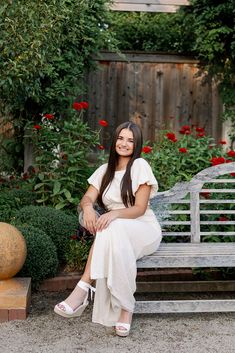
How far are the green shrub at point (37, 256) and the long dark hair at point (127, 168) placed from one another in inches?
26.8

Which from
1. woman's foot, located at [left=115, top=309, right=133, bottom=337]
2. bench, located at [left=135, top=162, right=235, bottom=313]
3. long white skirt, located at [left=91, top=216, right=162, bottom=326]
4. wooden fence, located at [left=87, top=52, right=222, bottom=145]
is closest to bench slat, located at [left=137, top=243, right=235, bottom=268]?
bench, located at [left=135, top=162, right=235, bottom=313]

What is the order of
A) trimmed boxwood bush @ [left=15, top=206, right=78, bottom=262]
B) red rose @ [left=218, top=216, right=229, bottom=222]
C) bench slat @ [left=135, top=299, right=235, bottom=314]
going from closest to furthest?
bench slat @ [left=135, top=299, right=235, bottom=314] < red rose @ [left=218, top=216, right=229, bottom=222] < trimmed boxwood bush @ [left=15, top=206, right=78, bottom=262]

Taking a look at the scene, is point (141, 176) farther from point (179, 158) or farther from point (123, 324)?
point (179, 158)

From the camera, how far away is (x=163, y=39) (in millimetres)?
9469

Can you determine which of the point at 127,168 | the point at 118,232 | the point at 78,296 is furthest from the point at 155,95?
the point at 78,296

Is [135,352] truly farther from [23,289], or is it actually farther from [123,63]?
[123,63]

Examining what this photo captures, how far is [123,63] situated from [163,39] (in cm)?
121

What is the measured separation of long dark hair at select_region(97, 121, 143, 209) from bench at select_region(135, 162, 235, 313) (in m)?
0.43

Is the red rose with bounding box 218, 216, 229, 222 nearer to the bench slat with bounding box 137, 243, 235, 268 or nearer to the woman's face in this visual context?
the bench slat with bounding box 137, 243, 235, 268

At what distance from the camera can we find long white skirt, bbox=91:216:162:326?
3.60 metres

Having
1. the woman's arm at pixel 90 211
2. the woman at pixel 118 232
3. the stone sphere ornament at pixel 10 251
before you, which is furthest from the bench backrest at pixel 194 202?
the stone sphere ornament at pixel 10 251

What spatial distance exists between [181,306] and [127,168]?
0.98 m

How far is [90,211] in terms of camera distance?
12.8 feet

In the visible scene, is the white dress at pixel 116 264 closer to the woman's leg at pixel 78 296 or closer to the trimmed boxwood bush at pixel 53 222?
the woman's leg at pixel 78 296
